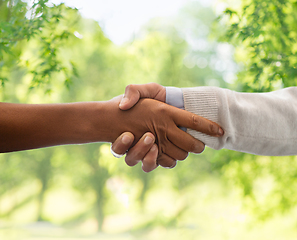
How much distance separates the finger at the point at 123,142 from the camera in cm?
104

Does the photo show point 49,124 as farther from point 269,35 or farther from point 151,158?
point 269,35

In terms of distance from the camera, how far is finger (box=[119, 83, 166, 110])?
104 centimetres

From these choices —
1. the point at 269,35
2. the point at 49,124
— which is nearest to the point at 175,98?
the point at 49,124

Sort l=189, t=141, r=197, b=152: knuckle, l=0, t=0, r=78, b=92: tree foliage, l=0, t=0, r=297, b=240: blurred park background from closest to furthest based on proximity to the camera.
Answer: l=189, t=141, r=197, b=152: knuckle
l=0, t=0, r=78, b=92: tree foliage
l=0, t=0, r=297, b=240: blurred park background

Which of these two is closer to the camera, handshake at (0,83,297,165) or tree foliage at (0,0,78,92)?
handshake at (0,83,297,165)

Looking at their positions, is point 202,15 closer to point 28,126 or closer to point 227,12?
point 227,12

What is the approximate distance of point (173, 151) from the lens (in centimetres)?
115


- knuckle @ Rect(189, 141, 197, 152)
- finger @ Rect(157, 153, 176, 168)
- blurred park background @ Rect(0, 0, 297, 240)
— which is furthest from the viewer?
blurred park background @ Rect(0, 0, 297, 240)

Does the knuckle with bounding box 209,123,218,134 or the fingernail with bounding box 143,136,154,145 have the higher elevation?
the knuckle with bounding box 209,123,218,134

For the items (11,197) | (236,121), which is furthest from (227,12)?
(11,197)

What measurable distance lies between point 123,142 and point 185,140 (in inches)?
11.2

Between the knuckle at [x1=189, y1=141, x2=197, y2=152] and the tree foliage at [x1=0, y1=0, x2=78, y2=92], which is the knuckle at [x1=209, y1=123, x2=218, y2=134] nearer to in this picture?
the knuckle at [x1=189, y1=141, x2=197, y2=152]

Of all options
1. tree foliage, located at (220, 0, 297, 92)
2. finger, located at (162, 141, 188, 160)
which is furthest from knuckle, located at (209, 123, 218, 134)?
tree foliage, located at (220, 0, 297, 92)

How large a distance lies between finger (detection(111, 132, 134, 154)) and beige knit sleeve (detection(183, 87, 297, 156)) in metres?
0.33
